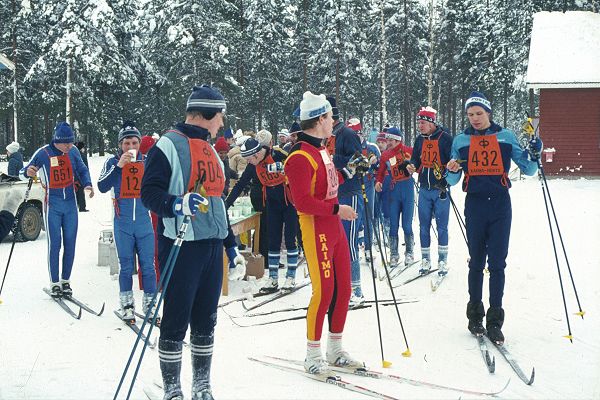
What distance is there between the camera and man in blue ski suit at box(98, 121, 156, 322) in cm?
671

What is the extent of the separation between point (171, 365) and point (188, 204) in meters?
1.14

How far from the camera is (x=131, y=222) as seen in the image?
671 cm

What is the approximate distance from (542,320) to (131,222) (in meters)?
4.50

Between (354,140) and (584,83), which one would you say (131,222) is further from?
(584,83)

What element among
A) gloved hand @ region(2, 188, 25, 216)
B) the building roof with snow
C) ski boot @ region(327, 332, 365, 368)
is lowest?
ski boot @ region(327, 332, 365, 368)

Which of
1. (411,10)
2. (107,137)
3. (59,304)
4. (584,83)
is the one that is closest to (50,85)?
(107,137)

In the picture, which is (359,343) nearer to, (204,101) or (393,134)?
(204,101)

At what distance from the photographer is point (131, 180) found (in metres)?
6.84

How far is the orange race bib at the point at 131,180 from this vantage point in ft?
22.2

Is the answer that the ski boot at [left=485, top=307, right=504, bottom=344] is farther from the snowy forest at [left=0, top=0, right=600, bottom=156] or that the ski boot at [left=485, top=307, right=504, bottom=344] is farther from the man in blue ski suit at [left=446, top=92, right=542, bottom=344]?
the snowy forest at [left=0, top=0, right=600, bottom=156]

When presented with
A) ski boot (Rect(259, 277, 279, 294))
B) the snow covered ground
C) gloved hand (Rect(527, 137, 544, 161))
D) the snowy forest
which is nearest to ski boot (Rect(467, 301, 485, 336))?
the snow covered ground

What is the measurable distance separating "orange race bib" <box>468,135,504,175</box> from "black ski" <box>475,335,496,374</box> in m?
1.56

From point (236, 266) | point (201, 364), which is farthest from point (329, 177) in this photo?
point (201, 364)

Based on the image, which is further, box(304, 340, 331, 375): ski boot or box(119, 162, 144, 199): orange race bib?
box(119, 162, 144, 199): orange race bib
